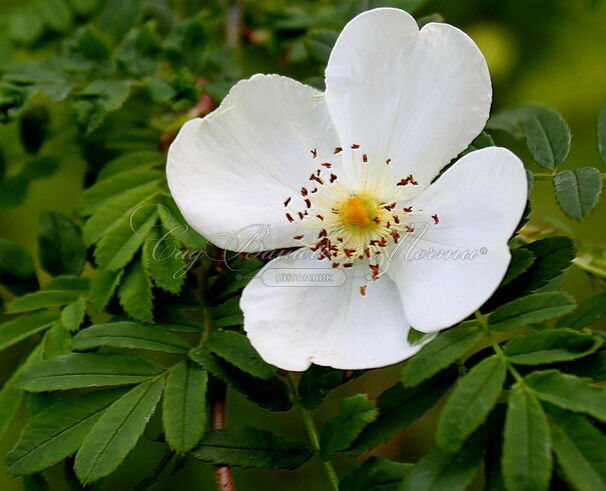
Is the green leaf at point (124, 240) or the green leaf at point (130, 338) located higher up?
the green leaf at point (124, 240)

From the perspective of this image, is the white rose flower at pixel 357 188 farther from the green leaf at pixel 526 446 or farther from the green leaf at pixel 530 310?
the green leaf at pixel 526 446

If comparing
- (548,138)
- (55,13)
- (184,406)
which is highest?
(548,138)

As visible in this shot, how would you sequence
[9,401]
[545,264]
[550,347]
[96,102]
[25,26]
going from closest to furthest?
[550,347], [545,264], [9,401], [96,102], [25,26]

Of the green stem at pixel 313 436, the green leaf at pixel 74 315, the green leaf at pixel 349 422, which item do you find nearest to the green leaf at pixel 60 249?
the green leaf at pixel 74 315

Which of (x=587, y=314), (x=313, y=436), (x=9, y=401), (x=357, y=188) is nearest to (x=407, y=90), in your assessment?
(x=357, y=188)

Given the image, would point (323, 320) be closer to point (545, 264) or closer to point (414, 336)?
point (414, 336)

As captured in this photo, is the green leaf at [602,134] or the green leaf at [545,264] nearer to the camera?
the green leaf at [545,264]

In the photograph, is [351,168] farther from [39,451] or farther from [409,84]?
[39,451]
